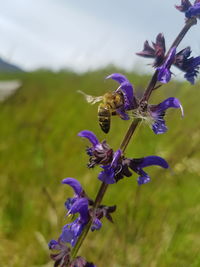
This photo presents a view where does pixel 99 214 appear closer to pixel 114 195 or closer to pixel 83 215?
pixel 83 215

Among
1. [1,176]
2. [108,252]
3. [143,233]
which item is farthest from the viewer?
[1,176]

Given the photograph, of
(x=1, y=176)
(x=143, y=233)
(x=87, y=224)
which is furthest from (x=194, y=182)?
(x=87, y=224)

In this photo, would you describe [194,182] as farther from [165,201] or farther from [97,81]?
[97,81]

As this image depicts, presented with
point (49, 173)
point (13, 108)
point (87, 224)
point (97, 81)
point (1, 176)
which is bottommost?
point (87, 224)

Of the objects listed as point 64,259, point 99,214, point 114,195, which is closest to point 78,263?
point 64,259

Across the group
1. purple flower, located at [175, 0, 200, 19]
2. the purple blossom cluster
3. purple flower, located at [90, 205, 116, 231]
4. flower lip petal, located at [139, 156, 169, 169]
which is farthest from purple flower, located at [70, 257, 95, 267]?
purple flower, located at [175, 0, 200, 19]

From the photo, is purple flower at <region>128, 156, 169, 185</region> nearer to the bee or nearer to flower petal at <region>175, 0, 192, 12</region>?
the bee

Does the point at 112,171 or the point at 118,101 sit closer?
the point at 112,171

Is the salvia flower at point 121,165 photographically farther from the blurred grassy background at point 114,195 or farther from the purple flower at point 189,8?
the purple flower at point 189,8
